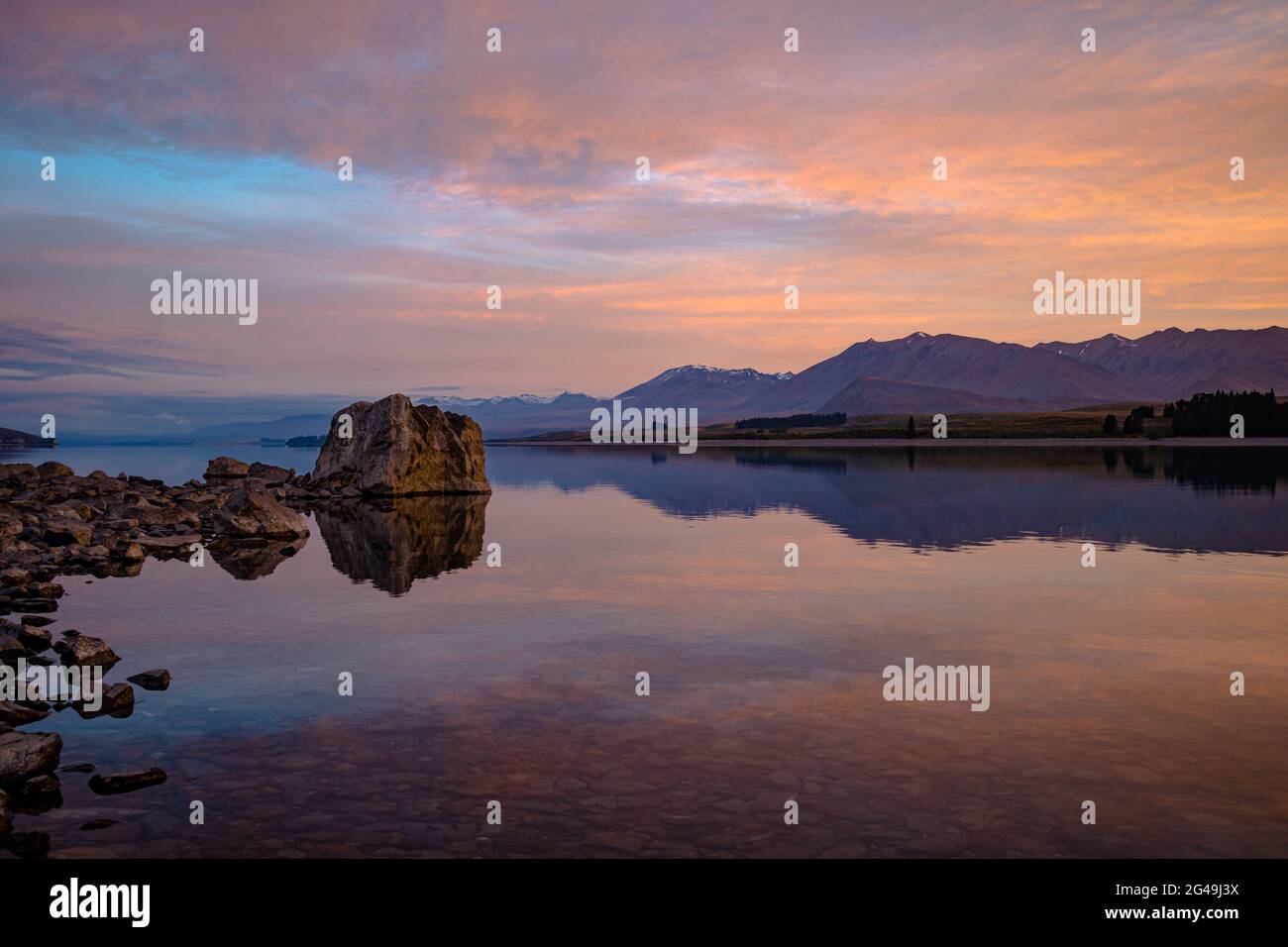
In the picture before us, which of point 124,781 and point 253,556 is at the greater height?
point 253,556

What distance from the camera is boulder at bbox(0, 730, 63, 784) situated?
10.9 metres

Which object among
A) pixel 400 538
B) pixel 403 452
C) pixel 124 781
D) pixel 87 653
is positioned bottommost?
pixel 124 781

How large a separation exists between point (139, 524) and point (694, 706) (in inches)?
1378

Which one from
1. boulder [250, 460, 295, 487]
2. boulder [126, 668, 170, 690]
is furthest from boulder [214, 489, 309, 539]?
boulder [250, 460, 295, 487]

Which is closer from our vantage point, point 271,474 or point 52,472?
point 52,472

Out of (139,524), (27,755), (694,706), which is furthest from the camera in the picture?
(139,524)

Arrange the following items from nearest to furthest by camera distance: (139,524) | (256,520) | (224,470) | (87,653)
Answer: (87,653)
(256,520)
(139,524)
(224,470)

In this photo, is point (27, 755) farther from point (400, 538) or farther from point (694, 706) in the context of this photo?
point (400, 538)

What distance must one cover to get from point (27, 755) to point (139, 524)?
32890 millimetres

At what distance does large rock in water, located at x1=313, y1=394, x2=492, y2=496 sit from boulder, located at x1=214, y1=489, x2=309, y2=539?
22.5m

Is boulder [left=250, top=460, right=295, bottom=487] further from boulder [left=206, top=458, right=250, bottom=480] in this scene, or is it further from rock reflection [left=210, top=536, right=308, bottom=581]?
rock reflection [left=210, top=536, right=308, bottom=581]

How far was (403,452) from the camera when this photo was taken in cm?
6388

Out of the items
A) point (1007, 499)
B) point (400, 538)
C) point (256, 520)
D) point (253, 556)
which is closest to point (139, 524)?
point (256, 520)
